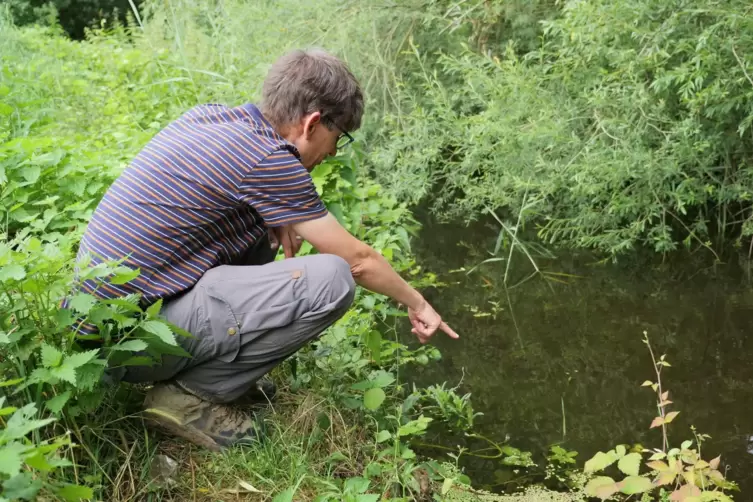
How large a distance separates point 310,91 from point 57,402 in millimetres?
1078

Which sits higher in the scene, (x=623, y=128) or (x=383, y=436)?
(x=383, y=436)

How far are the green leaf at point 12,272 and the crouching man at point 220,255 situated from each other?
298mm

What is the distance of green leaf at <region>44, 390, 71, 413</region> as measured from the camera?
1836 millimetres

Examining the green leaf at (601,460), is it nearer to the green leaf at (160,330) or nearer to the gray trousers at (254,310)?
the gray trousers at (254,310)

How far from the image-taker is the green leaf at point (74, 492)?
5.36 feet

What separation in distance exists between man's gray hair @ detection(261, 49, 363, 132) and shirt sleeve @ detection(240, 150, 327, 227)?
0.68ft

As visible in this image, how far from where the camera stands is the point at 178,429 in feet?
7.37

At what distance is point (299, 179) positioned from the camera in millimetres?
2164

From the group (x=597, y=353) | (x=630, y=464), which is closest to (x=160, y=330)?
(x=630, y=464)

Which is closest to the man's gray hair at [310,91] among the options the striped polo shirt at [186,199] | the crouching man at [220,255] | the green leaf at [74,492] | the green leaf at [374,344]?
the crouching man at [220,255]

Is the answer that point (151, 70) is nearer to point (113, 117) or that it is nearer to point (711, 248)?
point (113, 117)

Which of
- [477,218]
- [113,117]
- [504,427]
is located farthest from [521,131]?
[113,117]

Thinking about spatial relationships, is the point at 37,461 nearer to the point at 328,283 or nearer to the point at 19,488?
the point at 19,488

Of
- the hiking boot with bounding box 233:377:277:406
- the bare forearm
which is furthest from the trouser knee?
the hiking boot with bounding box 233:377:277:406
